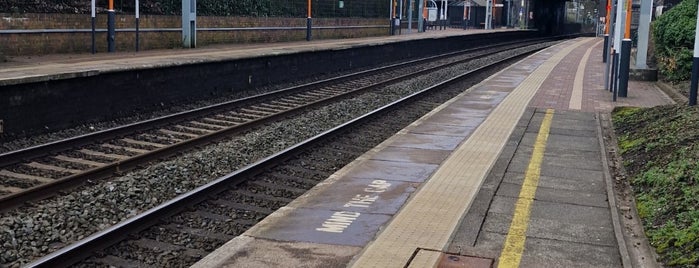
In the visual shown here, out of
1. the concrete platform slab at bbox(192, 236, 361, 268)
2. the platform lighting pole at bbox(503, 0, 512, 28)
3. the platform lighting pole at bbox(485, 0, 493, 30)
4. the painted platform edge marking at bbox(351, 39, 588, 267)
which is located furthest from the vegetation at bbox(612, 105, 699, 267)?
the platform lighting pole at bbox(503, 0, 512, 28)

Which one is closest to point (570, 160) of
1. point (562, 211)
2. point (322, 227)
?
point (562, 211)

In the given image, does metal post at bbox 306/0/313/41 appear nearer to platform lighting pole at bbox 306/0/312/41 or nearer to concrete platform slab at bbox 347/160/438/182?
platform lighting pole at bbox 306/0/312/41

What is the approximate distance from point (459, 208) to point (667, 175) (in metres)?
2.34

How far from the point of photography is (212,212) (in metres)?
7.01

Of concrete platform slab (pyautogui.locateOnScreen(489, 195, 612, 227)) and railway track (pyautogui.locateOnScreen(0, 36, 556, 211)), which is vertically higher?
concrete platform slab (pyautogui.locateOnScreen(489, 195, 612, 227))

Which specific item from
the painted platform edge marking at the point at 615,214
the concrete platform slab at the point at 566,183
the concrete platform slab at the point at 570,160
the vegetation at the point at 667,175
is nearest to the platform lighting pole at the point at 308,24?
the vegetation at the point at 667,175

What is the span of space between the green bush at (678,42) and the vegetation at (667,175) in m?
6.67

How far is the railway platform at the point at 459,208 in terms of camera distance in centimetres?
544

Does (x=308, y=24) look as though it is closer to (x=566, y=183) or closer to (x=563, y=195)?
(x=566, y=183)

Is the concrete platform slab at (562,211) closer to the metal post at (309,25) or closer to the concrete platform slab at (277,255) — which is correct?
the concrete platform slab at (277,255)

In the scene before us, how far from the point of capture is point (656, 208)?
6.62 m

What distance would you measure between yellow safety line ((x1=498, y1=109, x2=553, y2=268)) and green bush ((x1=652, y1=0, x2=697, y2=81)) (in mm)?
9305

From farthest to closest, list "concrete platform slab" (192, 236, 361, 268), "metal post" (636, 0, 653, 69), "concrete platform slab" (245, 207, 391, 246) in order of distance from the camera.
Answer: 1. "metal post" (636, 0, 653, 69)
2. "concrete platform slab" (245, 207, 391, 246)
3. "concrete platform slab" (192, 236, 361, 268)

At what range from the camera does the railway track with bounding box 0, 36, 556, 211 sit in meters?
7.74
